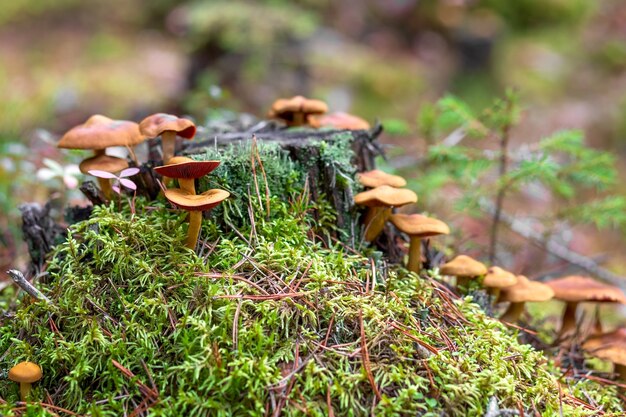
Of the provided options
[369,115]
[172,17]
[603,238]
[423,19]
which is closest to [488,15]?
[423,19]

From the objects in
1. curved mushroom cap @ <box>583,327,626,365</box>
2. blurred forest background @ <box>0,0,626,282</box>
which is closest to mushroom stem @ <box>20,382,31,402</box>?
curved mushroom cap @ <box>583,327,626,365</box>

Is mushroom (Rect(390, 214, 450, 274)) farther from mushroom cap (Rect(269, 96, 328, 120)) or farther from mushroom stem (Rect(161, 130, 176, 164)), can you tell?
mushroom stem (Rect(161, 130, 176, 164))

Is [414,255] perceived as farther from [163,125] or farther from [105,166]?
[105,166]

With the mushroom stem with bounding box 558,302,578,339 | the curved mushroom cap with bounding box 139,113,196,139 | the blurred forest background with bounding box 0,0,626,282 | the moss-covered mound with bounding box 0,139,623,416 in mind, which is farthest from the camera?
the blurred forest background with bounding box 0,0,626,282

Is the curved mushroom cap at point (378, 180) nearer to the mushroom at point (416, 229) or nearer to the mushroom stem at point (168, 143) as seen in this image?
the mushroom at point (416, 229)

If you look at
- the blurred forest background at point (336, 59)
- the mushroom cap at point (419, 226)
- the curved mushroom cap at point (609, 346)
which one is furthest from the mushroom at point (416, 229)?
the blurred forest background at point (336, 59)
